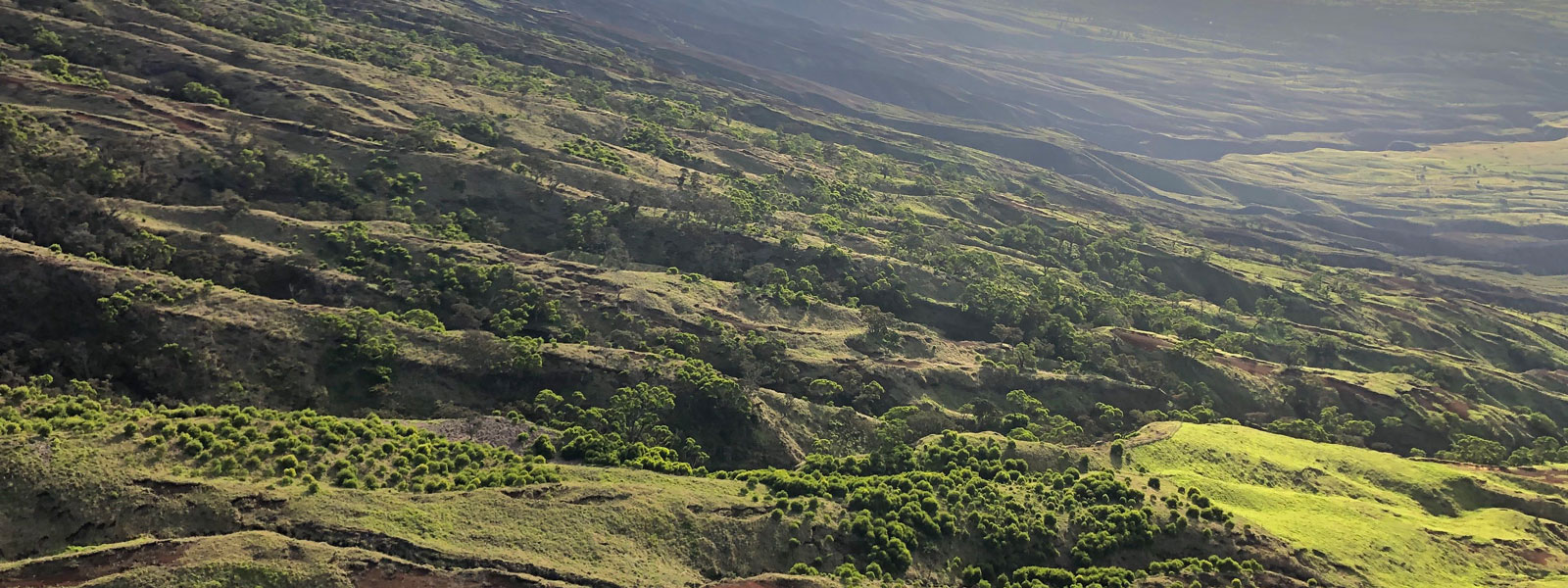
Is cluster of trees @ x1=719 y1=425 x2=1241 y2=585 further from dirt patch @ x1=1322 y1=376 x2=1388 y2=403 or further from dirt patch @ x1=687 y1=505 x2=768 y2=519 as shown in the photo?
dirt patch @ x1=1322 y1=376 x2=1388 y2=403

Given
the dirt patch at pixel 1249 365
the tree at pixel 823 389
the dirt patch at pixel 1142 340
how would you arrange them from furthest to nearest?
the dirt patch at pixel 1142 340 → the dirt patch at pixel 1249 365 → the tree at pixel 823 389

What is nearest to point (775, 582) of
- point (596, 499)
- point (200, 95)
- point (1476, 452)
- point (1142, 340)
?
point (596, 499)

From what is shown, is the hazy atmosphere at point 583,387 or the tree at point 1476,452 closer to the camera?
the hazy atmosphere at point 583,387

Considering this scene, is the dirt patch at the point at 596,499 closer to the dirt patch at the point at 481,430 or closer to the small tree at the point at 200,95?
the dirt patch at the point at 481,430

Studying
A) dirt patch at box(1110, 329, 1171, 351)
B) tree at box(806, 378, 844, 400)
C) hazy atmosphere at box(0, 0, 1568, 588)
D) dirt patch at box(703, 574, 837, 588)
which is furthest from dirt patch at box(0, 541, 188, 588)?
dirt patch at box(1110, 329, 1171, 351)

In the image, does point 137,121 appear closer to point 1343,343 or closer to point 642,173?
point 642,173

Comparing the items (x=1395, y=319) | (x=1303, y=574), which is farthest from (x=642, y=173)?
(x=1395, y=319)

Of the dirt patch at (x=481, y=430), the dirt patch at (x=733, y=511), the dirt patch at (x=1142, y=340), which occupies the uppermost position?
the dirt patch at (x=1142, y=340)

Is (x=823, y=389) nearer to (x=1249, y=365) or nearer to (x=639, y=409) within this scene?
(x=639, y=409)

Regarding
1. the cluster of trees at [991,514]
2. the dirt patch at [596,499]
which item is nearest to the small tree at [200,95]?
the dirt patch at [596,499]
